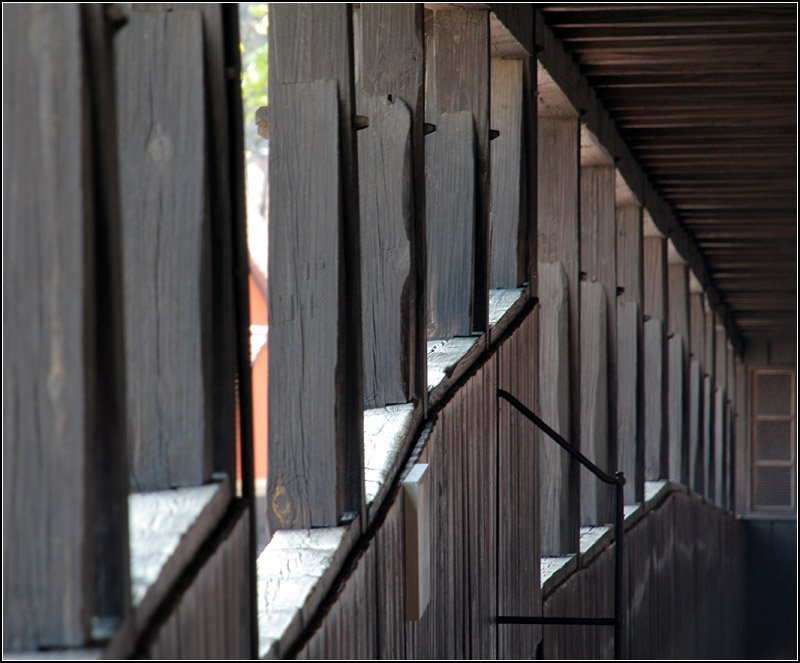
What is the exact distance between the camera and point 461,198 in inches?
212

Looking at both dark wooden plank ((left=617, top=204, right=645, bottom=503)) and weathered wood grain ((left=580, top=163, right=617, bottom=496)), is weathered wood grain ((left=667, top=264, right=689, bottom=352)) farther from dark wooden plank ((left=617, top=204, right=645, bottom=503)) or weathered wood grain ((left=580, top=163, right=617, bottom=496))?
weathered wood grain ((left=580, top=163, right=617, bottom=496))

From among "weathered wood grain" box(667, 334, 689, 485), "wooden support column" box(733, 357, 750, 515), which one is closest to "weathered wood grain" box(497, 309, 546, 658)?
"weathered wood grain" box(667, 334, 689, 485)

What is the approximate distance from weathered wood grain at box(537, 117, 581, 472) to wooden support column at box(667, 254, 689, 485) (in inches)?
260

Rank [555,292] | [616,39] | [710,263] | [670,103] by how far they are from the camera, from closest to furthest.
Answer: [616,39] < [555,292] < [670,103] < [710,263]

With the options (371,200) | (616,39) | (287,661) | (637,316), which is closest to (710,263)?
(637,316)

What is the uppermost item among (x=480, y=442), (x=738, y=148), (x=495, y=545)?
(x=738, y=148)

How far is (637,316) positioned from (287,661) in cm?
841

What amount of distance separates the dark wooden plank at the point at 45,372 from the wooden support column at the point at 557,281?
5977mm

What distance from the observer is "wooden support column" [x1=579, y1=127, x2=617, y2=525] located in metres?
9.38

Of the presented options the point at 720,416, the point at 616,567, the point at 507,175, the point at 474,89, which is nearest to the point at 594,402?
the point at 507,175

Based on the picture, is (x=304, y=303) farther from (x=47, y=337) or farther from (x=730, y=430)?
(x=730, y=430)

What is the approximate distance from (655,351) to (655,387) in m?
0.33

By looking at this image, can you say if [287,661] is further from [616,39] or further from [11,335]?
[616,39]

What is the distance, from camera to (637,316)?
11211 mm
